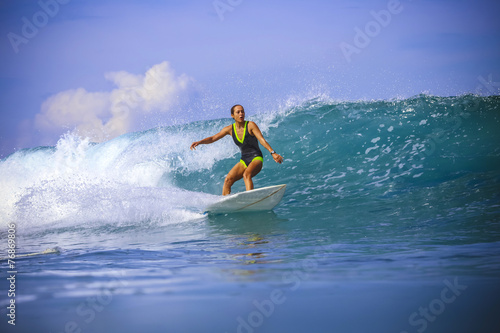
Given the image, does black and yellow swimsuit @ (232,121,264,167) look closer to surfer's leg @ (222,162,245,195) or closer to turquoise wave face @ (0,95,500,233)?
surfer's leg @ (222,162,245,195)

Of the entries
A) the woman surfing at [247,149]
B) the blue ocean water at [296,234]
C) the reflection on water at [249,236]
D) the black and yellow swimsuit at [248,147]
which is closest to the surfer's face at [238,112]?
the woman surfing at [247,149]

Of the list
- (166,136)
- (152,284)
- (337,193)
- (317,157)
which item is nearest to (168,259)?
(152,284)

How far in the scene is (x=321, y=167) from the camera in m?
10.2

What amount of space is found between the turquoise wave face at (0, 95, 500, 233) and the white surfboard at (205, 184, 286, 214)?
9.6 inches

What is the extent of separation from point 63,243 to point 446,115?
948 cm

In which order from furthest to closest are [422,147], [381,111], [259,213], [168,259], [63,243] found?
1. [381,111]
2. [422,147]
3. [259,213]
4. [63,243]
5. [168,259]

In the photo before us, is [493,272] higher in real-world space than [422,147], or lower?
lower

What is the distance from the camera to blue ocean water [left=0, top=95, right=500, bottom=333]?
2.13 m

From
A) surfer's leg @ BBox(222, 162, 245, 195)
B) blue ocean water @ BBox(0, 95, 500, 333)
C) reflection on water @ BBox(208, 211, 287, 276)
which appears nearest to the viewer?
blue ocean water @ BBox(0, 95, 500, 333)

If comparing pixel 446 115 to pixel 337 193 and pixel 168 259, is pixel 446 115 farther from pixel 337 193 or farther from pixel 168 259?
pixel 168 259

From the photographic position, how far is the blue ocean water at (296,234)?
213cm

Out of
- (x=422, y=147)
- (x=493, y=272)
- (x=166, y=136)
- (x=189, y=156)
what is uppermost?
(x=166, y=136)

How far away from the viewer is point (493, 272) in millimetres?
2656

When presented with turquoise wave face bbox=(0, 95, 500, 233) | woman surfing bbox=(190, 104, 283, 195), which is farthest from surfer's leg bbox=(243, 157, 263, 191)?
turquoise wave face bbox=(0, 95, 500, 233)
